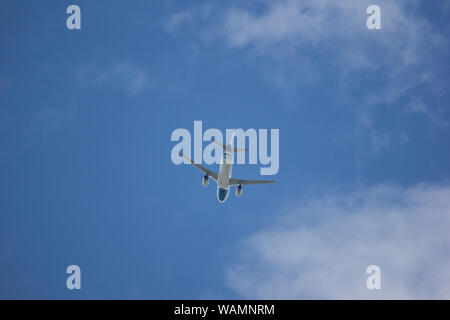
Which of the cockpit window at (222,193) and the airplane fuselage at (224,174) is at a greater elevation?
the airplane fuselage at (224,174)

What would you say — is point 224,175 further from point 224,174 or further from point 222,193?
point 222,193

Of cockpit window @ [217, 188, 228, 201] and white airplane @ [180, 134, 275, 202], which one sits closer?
white airplane @ [180, 134, 275, 202]

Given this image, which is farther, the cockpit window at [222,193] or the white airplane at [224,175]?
the cockpit window at [222,193]

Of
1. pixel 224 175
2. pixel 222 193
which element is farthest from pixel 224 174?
pixel 222 193

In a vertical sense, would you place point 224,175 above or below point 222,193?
above

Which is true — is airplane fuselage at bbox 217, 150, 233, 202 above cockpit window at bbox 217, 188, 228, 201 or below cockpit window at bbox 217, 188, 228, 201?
above

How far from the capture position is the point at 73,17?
4914 inches

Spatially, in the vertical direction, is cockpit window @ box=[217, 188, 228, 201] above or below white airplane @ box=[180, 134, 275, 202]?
below

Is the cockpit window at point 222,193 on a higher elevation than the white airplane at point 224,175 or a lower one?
lower

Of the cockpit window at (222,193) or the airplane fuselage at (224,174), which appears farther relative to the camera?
the cockpit window at (222,193)

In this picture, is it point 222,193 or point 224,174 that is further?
point 222,193
